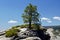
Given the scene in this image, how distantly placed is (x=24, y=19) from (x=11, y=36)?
1078cm

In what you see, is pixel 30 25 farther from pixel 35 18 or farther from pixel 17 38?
pixel 17 38

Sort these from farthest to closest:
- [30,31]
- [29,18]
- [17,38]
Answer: [29,18]
[30,31]
[17,38]

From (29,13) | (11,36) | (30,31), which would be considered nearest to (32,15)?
(29,13)

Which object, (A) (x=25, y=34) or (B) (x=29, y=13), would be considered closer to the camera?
(A) (x=25, y=34)

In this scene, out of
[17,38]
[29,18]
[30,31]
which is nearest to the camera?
[17,38]

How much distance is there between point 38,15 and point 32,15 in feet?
6.62

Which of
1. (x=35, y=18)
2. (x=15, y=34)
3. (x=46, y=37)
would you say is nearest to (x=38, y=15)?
(x=35, y=18)

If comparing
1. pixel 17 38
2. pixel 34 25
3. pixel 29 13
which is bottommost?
pixel 17 38

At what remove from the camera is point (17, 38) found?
5472cm

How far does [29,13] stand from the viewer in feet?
216

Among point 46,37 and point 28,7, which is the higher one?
point 28,7

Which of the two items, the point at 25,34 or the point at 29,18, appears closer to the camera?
the point at 25,34

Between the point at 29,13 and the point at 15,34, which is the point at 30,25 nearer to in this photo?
the point at 29,13

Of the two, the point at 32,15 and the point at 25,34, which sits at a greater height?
the point at 32,15
